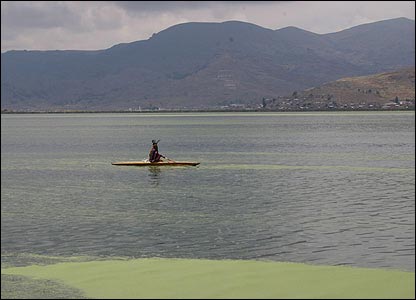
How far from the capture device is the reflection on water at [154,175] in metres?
56.6

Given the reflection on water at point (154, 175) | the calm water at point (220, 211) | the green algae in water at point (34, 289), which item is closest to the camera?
the green algae in water at point (34, 289)

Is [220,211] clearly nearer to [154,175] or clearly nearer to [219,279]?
[219,279]

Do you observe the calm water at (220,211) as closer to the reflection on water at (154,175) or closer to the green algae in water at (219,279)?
the reflection on water at (154,175)

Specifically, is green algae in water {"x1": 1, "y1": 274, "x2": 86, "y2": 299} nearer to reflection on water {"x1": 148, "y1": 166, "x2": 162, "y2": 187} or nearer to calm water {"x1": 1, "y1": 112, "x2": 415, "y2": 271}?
calm water {"x1": 1, "y1": 112, "x2": 415, "y2": 271}

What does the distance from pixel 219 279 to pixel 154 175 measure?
40469 mm

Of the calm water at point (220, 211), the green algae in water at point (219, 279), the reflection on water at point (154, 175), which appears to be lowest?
the reflection on water at point (154, 175)

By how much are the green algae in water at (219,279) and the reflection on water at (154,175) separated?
1182 inches

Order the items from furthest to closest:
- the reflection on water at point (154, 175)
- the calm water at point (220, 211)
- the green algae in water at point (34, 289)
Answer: the reflection on water at point (154, 175) → the calm water at point (220, 211) → the green algae in water at point (34, 289)

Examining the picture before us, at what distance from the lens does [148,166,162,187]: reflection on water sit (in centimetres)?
5659

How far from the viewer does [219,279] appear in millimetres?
22875

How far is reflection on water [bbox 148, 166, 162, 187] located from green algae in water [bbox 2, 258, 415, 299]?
30.0 m

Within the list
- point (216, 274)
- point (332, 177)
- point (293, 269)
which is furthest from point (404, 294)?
point (332, 177)

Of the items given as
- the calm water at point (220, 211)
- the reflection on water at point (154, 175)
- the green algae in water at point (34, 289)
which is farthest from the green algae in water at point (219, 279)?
the reflection on water at point (154, 175)

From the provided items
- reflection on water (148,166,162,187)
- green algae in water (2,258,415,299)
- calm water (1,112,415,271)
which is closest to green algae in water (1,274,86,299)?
green algae in water (2,258,415,299)
